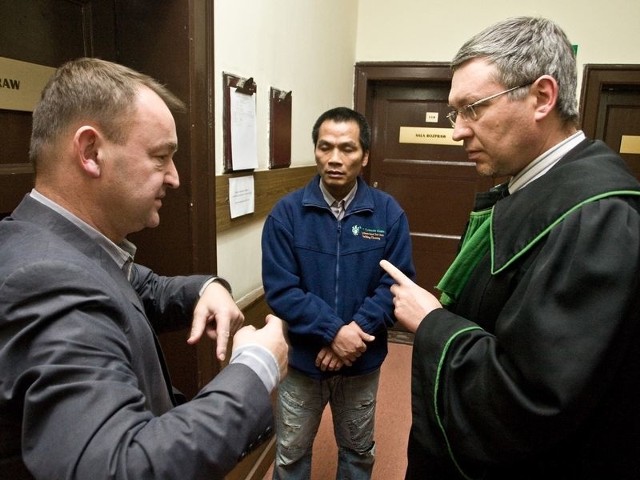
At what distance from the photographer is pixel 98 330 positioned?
664 millimetres

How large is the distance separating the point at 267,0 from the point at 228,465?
72.7 inches

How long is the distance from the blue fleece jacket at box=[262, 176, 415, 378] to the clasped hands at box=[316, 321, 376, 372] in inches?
1.1

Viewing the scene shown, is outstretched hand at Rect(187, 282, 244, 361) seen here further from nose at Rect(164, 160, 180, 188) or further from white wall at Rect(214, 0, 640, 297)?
white wall at Rect(214, 0, 640, 297)

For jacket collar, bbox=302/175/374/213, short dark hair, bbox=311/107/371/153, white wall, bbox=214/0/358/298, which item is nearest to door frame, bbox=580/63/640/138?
white wall, bbox=214/0/358/298

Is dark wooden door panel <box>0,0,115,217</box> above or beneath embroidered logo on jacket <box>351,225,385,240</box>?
above

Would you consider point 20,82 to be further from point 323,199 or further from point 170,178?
point 323,199

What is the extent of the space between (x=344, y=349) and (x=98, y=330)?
108cm

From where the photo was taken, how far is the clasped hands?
1.62 meters

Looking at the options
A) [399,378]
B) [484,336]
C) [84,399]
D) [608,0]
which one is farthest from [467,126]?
[608,0]

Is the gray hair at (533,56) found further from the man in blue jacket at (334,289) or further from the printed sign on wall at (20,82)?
the printed sign on wall at (20,82)

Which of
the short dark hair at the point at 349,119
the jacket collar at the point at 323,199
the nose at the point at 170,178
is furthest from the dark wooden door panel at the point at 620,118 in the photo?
the nose at the point at 170,178

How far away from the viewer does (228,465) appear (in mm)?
683

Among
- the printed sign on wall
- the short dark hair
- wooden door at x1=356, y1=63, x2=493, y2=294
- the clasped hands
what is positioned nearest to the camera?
the printed sign on wall

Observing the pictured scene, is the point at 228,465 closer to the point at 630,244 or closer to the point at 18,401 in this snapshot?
the point at 18,401
